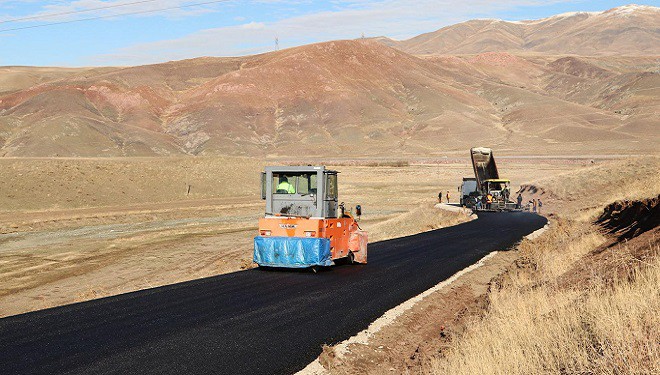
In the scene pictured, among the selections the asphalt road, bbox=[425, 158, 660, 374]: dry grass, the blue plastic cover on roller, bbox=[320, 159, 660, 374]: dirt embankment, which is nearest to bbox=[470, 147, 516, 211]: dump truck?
bbox=[320, 159, 660, 374]: dirt embankment

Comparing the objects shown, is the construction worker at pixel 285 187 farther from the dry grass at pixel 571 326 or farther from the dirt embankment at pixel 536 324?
the dry grass at pixel 571 326

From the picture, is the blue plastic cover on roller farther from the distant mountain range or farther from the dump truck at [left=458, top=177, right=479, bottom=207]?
the distant mountain range

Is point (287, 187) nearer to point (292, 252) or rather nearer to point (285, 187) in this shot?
point (285, 187)

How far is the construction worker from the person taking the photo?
19.7 m

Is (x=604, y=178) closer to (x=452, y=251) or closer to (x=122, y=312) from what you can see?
(x=452, y=251)

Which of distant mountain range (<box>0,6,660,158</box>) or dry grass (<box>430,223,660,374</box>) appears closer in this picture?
dry grass (<box>430,223,660,374</box>)

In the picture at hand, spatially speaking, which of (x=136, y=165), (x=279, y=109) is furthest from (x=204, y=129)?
(x=136, y=165)

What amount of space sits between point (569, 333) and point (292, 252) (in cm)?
1055

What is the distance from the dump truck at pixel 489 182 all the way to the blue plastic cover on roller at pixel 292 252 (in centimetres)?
3381

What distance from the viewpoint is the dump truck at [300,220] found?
61.7ft

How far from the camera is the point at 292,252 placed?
18.9 metres

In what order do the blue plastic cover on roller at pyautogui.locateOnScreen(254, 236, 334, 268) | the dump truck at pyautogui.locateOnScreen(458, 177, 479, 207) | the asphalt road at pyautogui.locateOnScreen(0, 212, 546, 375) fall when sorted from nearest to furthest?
1. the asphalt road at pyautogui.locateOnScreen(0, 212, 546, 375)
2. the blue plastic cover on roller at pyautogui.locateOnScreen(254, 236, 334, 268)
3. the dump truck at pyautogui.locateOnScreen(458, 177, 479, 207)

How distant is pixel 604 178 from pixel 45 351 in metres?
50.0

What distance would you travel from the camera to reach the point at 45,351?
10.3 metres
